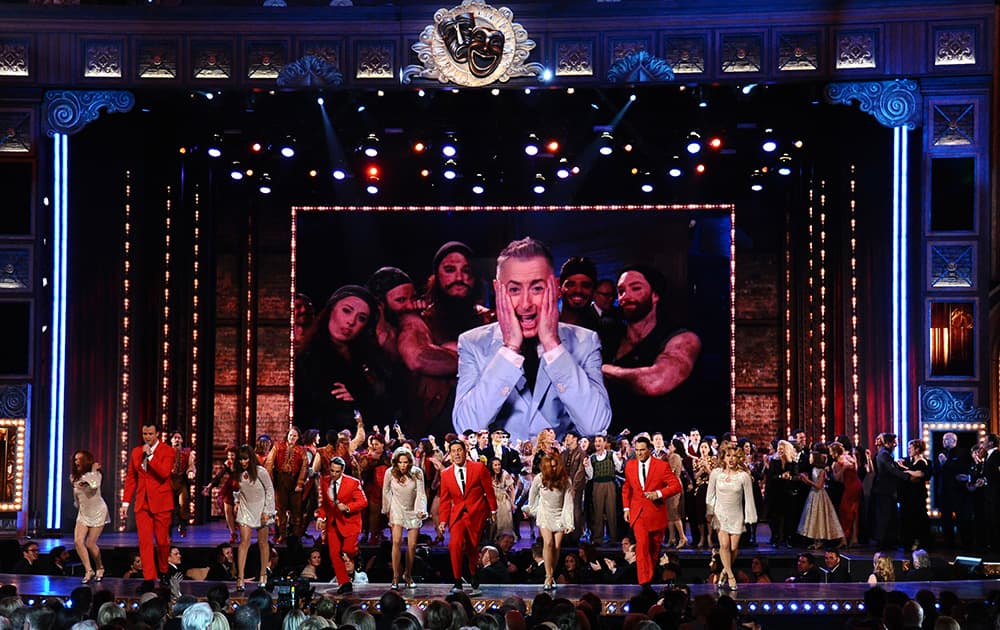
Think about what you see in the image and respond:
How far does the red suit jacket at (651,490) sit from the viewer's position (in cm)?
1527

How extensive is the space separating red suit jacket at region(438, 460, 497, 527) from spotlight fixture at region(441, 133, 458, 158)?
24.3 feet

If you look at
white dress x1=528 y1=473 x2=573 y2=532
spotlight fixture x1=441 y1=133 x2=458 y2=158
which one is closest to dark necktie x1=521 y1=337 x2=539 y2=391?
spotlight fixture x1=441 y1=133 x2=458 y2=158

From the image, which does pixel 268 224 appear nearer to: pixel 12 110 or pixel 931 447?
pixel 12 110

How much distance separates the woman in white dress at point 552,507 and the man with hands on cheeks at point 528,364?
29.9ft

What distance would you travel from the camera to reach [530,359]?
25.0m

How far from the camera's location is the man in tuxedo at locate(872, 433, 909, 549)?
17922 mm

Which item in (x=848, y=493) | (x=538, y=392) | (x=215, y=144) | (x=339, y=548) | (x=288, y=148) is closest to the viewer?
(x=339, y=548)

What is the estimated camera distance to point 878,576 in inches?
601

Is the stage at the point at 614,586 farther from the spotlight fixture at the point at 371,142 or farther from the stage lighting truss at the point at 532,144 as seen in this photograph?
the stage lighting truss at the point at 532,144

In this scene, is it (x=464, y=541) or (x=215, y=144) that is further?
(x=215, y=144)

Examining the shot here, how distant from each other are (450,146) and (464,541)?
8.19m

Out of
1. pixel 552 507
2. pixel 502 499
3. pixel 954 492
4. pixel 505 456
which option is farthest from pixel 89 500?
pixel 954 492

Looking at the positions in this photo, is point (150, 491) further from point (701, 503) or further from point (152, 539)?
point (701, 503)

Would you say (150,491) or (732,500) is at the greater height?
(150,491)
